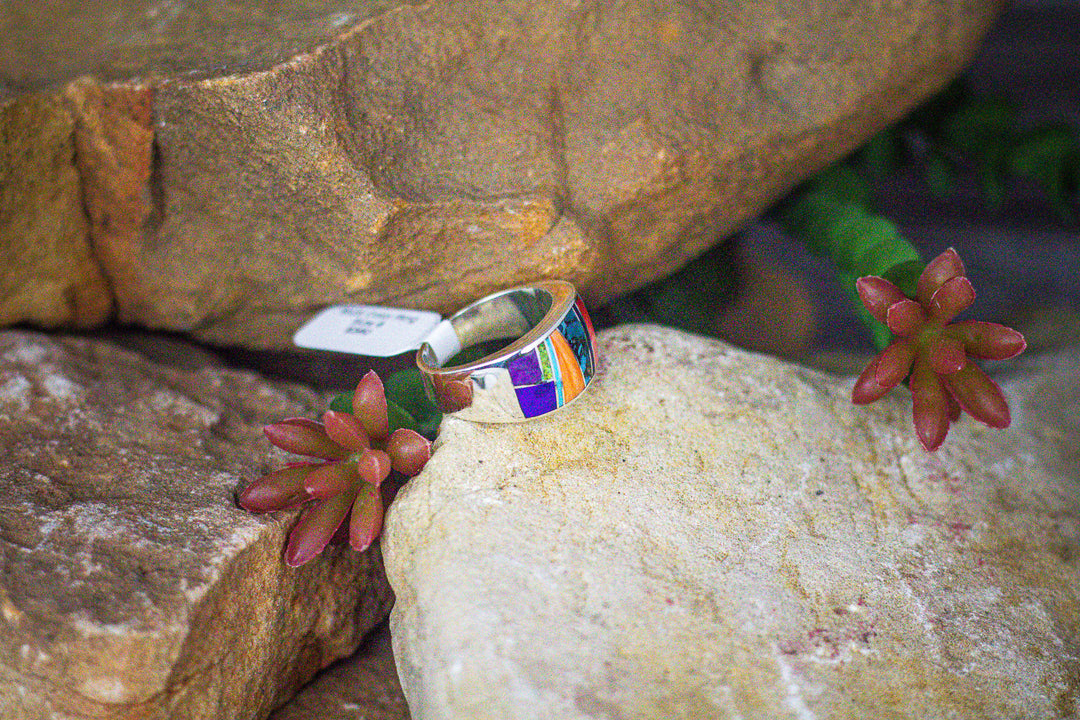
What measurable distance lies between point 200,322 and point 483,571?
4.10 ft

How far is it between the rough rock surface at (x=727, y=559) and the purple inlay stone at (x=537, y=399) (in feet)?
0.16

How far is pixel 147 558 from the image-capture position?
1.49 metres

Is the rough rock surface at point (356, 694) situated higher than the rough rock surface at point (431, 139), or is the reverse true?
the rough rock surface at point (431, 139)

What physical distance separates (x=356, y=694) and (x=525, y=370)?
2.53 feet

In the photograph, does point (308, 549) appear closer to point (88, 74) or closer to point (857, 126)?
point (88, 74)

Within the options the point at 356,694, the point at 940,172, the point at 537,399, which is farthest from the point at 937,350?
the point at 940,172

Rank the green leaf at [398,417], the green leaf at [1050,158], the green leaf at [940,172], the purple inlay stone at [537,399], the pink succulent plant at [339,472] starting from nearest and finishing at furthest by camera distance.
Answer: the pink succulent plant at [339,472] < the purple inlay stone at [537,399] < the green leaf at [398,417] < the green leaf at [1050,158] < the green leaf at [940,172]

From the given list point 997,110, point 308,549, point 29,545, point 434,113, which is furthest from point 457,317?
point 997,110

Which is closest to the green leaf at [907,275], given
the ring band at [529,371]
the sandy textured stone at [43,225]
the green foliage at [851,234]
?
the green foliage at [851,234]

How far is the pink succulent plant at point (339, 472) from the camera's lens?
1.57 m

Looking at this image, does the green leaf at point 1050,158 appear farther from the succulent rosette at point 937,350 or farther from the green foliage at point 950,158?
the succulent rosette at point 937,350

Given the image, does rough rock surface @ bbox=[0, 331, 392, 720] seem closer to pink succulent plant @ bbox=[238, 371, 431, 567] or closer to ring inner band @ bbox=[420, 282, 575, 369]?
pink succulent plant @ bbox=[238, 371, 431, 567]

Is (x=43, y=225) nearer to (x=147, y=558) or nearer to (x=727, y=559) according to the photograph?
(x=147, y=558)

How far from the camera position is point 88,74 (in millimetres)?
1975
